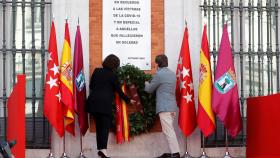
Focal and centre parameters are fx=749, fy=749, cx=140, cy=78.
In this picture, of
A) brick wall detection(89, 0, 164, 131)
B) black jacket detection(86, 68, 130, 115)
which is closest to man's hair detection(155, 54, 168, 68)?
brick wall detection(89, 0, 164, 131)

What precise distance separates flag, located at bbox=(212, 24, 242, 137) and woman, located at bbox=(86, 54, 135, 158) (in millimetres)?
1519

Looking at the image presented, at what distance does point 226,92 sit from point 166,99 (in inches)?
39.6

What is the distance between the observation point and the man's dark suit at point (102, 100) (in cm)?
1188

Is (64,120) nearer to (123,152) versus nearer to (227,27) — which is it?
(123,152)

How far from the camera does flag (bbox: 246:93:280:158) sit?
11258 mm

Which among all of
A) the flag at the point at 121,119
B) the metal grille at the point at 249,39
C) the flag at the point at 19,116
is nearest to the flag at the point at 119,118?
the flag at the point at 121,119

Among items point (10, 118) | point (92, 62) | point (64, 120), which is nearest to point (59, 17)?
point (92, 62)

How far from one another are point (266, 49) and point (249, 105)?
140 centimetres

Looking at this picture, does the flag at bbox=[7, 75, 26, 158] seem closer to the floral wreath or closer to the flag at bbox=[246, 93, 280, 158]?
the floral wreath

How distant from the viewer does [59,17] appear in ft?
40.8

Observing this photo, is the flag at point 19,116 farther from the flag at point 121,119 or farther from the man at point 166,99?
the man at point 166,99

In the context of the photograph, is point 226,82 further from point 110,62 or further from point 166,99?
point 110,62

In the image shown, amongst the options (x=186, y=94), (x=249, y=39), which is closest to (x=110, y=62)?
(x=186, y=94)

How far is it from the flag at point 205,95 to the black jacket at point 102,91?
1258mm
